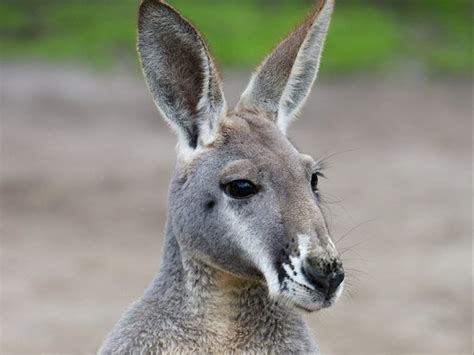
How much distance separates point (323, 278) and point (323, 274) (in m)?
0.02

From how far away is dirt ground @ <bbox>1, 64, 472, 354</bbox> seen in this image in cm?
963

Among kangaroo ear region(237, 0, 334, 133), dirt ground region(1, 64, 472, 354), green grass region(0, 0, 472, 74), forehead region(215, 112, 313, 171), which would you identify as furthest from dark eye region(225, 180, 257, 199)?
green grass region(0, 0, 472, 74)

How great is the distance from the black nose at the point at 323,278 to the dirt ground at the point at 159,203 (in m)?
2.66

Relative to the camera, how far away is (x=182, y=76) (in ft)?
15.8

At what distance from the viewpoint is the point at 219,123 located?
15.6ft

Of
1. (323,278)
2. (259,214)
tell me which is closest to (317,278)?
(323,278)

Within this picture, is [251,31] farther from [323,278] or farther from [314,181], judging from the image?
[323,278]

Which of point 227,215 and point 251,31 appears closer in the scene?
point 227,215

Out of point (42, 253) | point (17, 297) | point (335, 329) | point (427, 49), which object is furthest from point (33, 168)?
point (427, 49)

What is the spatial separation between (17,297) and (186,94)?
590 centimetres

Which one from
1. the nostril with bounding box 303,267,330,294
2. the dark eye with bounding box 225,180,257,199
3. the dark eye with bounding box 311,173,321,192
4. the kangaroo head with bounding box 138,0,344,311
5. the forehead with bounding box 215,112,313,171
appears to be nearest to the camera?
the nostril with bounding box 303,267,330,294

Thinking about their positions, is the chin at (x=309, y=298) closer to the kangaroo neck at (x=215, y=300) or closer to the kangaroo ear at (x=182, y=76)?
the kangaroo neck at (x=215, y=300)

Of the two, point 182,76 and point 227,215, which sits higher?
point 182,76

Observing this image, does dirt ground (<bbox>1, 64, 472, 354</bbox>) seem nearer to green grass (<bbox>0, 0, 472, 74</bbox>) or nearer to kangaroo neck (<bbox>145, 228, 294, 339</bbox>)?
green grass (<bbox>0, 0, 472, 74</bbox>)
